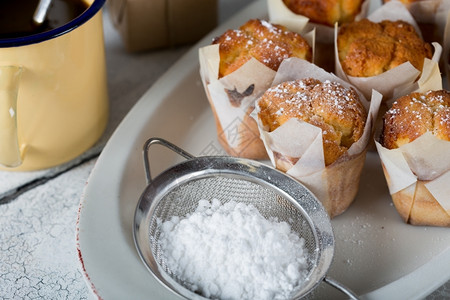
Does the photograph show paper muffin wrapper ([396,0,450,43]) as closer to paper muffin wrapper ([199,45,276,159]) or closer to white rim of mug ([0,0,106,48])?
paper muffin wrapper ([199,45,276,159])

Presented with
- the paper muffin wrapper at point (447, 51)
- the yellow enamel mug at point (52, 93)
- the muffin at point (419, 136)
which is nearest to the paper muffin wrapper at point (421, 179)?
the muffin at point (419, 136)

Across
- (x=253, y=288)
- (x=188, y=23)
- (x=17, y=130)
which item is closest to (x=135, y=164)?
(x=17, y=130)

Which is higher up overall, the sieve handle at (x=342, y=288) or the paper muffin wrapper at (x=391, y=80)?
the paper muffin wrapper at (x=391, y=80)

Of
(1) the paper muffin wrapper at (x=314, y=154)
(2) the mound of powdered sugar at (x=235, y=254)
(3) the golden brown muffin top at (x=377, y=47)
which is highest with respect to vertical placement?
(3) the golden brown muffin top at (x=377, y=47)

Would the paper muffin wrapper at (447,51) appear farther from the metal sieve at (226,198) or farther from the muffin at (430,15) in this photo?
the metal sieve at (226,198)

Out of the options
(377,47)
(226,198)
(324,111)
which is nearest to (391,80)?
(377,47)
